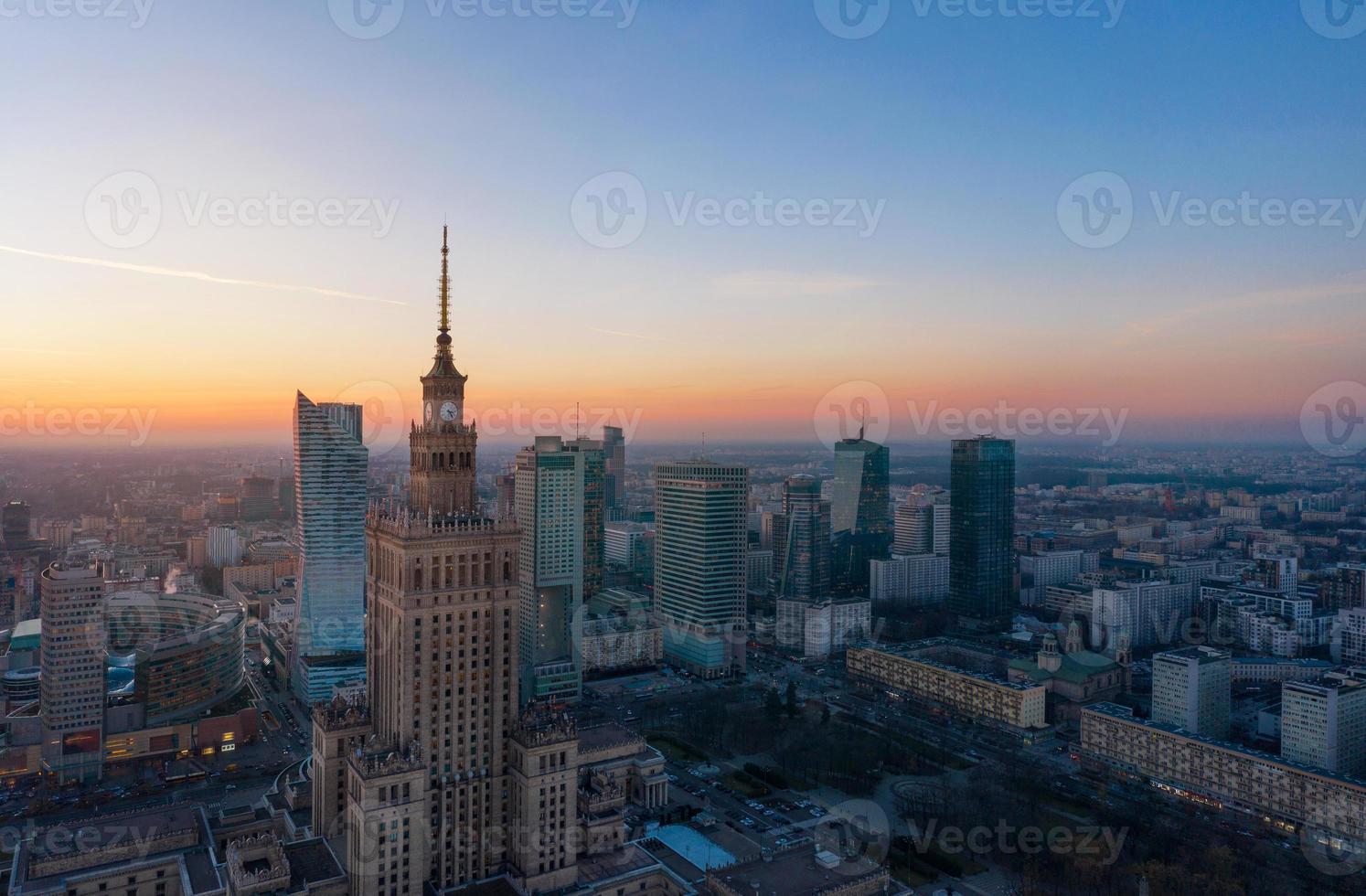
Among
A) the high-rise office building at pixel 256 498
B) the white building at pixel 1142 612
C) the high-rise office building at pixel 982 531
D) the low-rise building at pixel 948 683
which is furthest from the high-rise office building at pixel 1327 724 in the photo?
the high-rise office building at pixel 256 498

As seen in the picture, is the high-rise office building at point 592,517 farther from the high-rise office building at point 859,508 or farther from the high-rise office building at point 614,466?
the high-rise office building at point 859,508

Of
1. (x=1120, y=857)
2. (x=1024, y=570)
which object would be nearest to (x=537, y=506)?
(x=1120, y=857)

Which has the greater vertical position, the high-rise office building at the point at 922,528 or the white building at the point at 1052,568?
the high-rise office building at the point at 922,528

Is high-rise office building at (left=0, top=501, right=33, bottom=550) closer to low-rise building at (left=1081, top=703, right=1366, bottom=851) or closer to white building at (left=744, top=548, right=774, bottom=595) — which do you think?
white building at (left=744, top=548, right=774, bottom=595)

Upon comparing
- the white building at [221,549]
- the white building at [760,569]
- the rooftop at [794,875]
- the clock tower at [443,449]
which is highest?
the clock tower at [443,449]

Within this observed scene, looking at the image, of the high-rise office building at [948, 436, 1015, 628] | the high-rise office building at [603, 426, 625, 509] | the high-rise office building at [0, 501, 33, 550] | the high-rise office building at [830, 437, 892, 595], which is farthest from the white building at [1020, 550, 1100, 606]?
the high-rise office building at [0, 501, 33, 550]

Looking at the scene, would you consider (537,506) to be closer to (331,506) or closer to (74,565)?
(331,506)

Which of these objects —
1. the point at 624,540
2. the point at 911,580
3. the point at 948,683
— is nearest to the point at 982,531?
the point at 911,580
